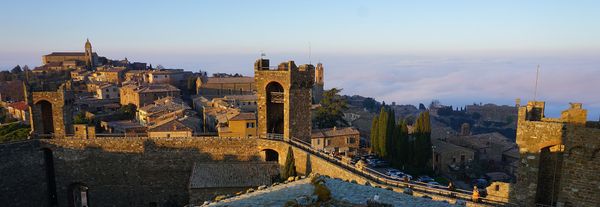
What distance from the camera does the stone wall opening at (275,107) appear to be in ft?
84.1

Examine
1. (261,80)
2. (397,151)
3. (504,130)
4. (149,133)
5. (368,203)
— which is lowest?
(504,130)

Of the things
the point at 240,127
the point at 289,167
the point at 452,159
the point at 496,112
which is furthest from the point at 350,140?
the point at 496,112

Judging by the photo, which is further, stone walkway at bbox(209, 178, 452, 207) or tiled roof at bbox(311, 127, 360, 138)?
tiled roof at bbox(311, 127, 360, 138)

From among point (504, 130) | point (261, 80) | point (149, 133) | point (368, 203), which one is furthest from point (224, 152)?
point (504, 130)

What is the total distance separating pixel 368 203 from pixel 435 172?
121ft

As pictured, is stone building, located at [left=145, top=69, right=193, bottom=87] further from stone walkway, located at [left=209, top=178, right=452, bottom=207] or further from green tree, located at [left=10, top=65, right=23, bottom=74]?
stone walkway, located at [left=209, top=178, right=452, bottom=207]

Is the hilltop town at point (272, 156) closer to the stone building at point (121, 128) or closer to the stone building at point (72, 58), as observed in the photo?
the stone building at point (121, 128)

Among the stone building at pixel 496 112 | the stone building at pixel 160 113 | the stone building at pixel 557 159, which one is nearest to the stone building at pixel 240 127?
the stone building at pixel 160 113

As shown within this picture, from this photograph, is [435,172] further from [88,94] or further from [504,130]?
[88,94]

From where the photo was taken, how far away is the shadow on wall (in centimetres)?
2497

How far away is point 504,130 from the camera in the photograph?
90938 mm

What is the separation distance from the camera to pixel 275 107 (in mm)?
26875

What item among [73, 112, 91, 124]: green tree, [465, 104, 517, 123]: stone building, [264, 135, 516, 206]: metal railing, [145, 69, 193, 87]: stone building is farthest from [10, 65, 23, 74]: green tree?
[465, 104, 517, 123]: stone building

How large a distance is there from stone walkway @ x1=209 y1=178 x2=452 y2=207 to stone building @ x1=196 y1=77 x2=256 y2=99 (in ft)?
219
